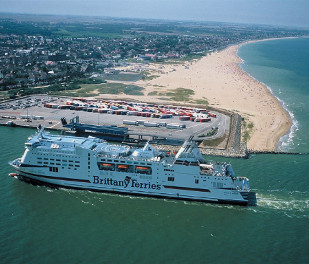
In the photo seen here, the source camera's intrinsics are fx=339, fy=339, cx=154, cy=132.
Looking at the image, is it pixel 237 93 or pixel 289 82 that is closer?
pixel 237 93

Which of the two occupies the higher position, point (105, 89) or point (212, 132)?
point (105, 89)

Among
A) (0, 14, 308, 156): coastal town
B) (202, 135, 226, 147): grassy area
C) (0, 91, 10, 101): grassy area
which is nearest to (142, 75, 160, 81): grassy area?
(0, 14, 308, 156): coastal town

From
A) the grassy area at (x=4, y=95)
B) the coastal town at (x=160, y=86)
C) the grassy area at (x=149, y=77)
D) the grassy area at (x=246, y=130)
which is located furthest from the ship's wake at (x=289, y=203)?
the grassy area at (x=149, y=77)

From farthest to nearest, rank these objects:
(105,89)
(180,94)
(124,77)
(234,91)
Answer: (124,77) < (234,91) < (105,89) < (180,94)

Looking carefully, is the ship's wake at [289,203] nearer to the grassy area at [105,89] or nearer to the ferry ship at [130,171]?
the ferry ship at [130,171]

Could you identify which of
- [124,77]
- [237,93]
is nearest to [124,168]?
[237,93]

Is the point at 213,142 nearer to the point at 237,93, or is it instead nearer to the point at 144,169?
the point at 144,169

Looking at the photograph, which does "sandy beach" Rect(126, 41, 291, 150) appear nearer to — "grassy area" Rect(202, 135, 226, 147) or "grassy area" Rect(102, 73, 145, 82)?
"grassy area" Rect(202, 135, 226, 147)
